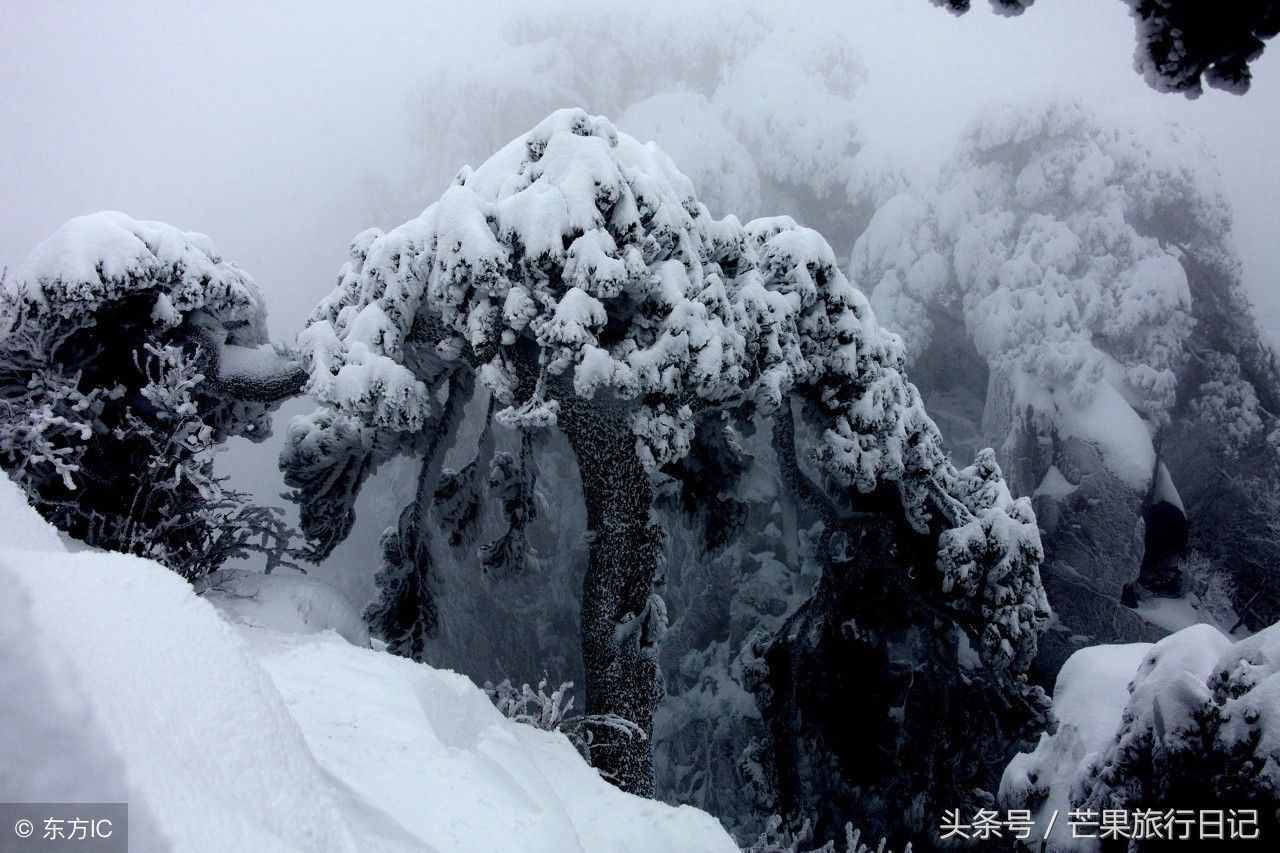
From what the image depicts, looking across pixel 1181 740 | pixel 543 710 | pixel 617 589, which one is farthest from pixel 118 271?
pixel 1181 740

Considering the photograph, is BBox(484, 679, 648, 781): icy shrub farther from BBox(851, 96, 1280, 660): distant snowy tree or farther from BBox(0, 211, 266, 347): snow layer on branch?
BBox(851, 96, 1280, 660): distant snowy tree

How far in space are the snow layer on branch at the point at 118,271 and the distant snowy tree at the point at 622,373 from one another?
1013mm

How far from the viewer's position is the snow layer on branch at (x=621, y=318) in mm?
5805

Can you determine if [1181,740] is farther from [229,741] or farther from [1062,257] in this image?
[1062,257]

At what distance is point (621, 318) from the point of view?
246 inches

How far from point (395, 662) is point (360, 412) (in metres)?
2.94

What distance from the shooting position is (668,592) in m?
14.8

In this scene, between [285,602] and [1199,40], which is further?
[285,602]

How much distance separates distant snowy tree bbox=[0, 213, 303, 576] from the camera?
17.9 feet

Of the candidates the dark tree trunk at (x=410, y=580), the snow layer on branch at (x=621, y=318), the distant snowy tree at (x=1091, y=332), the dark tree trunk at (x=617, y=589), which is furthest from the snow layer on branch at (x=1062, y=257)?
the dark tree trunk at (x=410, y=580)

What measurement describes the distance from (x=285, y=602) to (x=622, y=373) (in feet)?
11.7

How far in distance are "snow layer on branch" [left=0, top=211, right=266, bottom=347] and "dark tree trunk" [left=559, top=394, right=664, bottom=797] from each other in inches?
131

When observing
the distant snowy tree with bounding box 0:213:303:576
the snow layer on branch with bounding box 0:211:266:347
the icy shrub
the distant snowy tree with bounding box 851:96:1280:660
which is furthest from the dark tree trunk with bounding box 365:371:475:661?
the distant snowy tree with bounding box 851:96:1280:660

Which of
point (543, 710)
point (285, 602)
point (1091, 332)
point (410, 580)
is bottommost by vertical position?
point (410, 580)
